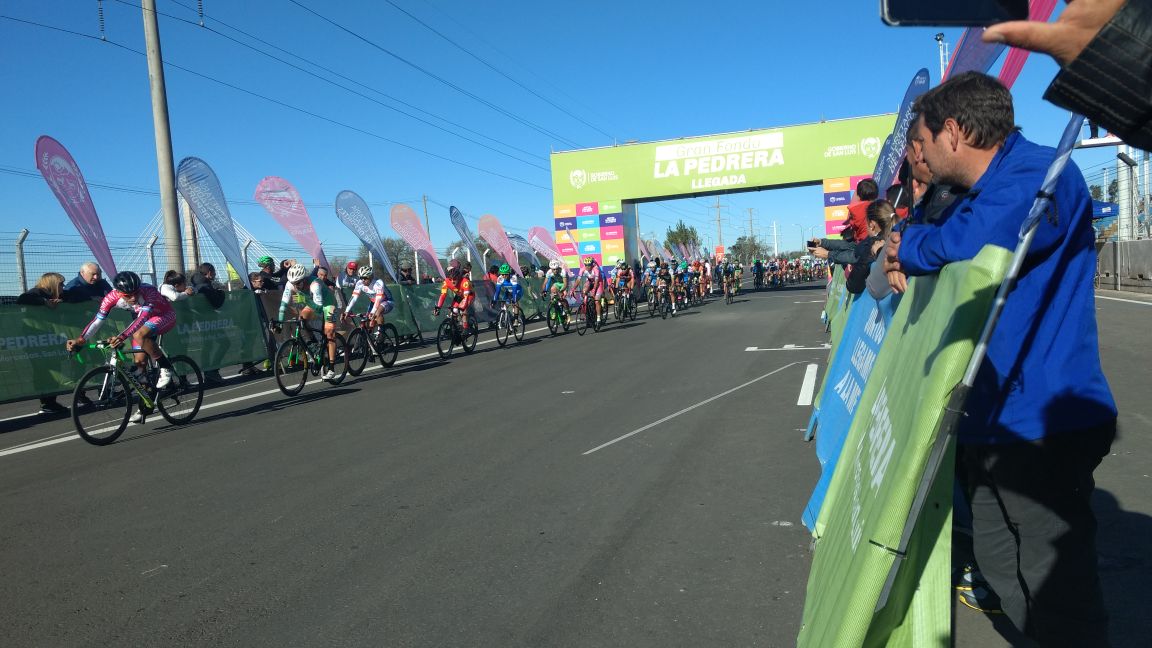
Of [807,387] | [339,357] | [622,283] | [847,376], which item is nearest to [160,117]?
[339,357]

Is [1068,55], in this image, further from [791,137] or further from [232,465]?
[791,137]

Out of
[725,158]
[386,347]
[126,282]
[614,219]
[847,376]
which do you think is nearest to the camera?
[847,376]

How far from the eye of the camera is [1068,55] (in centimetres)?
118

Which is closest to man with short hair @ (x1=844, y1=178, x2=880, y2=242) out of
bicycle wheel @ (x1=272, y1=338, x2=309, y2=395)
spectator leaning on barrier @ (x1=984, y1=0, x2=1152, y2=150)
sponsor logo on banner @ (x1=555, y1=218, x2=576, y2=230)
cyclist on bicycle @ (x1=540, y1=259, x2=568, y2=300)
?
spectator leaning on barrier @ (x1=984, y1=0, x2=1152, y2=150)

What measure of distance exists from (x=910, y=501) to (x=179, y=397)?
28.4 feet

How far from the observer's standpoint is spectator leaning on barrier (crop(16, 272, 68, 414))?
1008cm

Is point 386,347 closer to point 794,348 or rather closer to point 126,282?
point 126,282

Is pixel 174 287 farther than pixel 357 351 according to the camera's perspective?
No

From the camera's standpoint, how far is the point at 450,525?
4289 millimetres

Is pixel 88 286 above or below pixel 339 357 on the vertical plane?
above

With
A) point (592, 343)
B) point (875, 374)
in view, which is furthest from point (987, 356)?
point (592, 343)

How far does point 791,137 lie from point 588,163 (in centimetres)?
1049

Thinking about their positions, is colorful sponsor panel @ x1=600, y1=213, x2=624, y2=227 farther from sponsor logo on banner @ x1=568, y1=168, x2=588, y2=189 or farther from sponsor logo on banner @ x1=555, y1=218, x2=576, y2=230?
sponsor logo on banner @ x1=568, y1=168, x2=588, y2=189

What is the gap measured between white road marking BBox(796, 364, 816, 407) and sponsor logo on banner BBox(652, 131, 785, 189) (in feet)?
95.3
